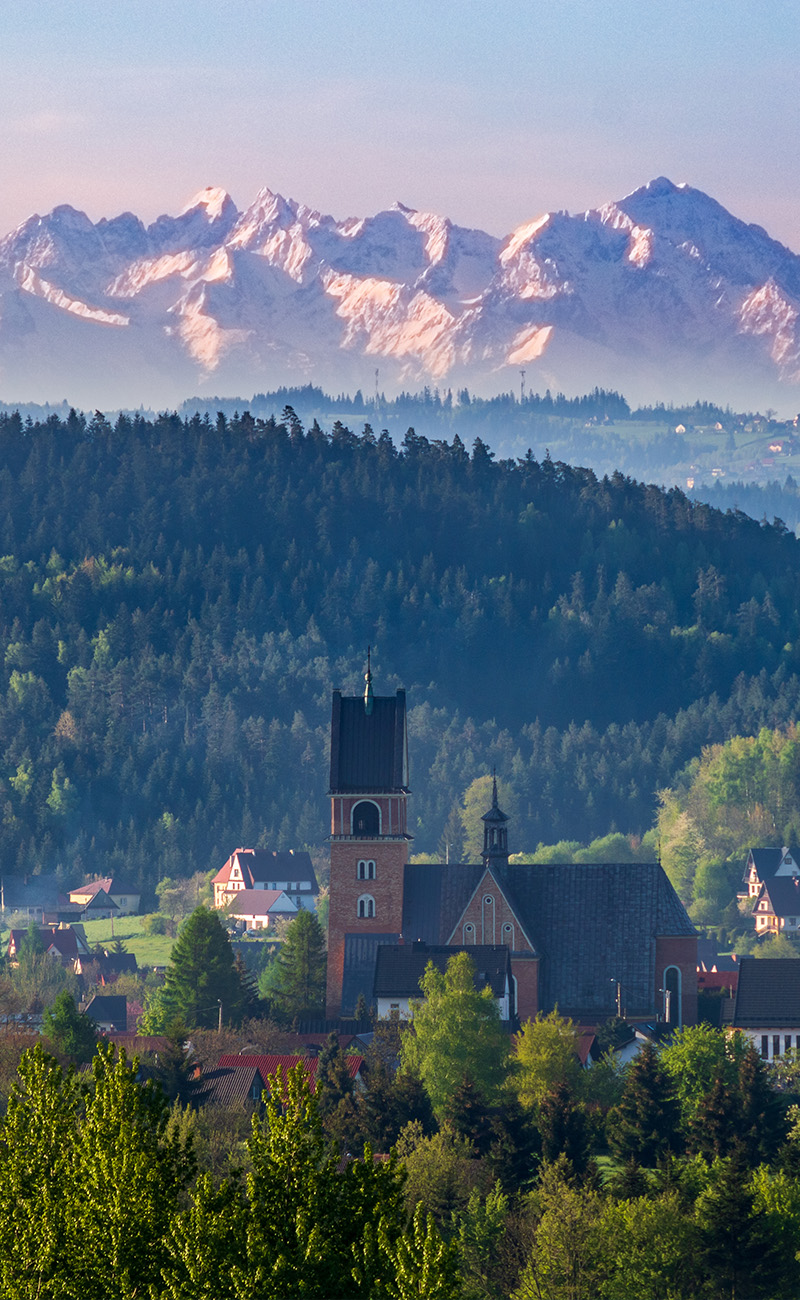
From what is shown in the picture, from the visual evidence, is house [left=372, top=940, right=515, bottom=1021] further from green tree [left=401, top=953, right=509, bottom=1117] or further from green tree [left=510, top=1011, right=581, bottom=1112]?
green tree [left=510, top=1011, right=581, bottom=1112]

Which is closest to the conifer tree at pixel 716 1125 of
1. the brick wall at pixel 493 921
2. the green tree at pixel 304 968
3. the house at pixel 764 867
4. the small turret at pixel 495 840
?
the brick wall at pixel 493 921

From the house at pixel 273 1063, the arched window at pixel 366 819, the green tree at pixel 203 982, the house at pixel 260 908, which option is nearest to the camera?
the house at pixel 273 1063

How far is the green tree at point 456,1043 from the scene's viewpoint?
89031 millimetres

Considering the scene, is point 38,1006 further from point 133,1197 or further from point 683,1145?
point 133,1197

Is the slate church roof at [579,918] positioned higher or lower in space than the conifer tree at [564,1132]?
higher

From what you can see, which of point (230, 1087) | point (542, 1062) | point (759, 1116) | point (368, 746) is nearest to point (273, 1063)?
point (230, 1087)

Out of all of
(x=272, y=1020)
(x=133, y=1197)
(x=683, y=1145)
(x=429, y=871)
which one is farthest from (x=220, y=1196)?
(x=429, y=871)

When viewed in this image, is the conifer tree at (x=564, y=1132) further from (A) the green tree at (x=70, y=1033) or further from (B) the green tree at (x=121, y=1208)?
(B) the green tree at (x=121, y=1208)

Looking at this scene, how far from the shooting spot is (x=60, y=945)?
555 feet

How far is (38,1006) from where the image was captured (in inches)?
4606

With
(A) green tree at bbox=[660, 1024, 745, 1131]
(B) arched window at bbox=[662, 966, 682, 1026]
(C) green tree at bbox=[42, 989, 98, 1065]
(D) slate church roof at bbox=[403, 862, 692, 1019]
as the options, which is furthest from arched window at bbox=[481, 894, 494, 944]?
(C) green tree at bbox=[42, 989, 98, 1065]

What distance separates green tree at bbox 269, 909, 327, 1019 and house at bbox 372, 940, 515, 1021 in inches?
217

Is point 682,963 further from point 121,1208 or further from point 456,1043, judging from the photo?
point 121,1208

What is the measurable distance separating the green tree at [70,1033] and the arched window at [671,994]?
2888 centimetres
